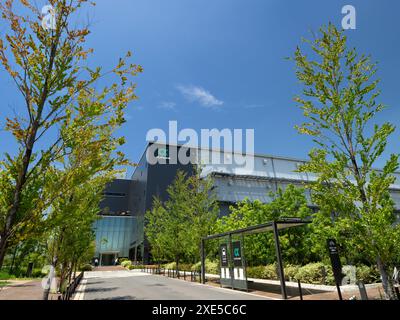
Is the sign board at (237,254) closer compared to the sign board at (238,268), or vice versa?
the sign board at (238,268)

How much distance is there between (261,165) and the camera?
4888cm

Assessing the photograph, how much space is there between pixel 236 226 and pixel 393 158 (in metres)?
19.9

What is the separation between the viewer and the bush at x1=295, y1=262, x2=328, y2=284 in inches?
669

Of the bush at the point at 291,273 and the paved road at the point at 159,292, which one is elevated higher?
the bush at the point at 291,273

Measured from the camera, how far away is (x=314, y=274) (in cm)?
1762

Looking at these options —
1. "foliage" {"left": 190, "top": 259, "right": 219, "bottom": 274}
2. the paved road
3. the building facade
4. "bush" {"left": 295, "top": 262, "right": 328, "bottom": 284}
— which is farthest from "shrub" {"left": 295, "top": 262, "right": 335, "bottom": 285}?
the building facade

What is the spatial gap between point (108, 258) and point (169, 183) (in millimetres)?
29001

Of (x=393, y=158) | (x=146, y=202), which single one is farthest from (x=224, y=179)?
(x=393, y=158)

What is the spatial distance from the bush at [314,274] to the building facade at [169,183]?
632 inches

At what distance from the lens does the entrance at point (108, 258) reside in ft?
224

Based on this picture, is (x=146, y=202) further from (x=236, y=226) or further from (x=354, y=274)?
(x=354, y=274)

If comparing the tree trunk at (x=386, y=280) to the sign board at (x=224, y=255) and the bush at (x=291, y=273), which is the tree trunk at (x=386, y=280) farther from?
the bush at (x=291, y=273)

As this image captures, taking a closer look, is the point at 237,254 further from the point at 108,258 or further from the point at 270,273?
the point at 108,258

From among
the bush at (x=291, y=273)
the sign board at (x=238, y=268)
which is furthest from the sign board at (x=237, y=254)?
the bush at (x=291, y=273)
